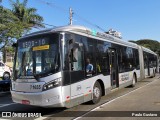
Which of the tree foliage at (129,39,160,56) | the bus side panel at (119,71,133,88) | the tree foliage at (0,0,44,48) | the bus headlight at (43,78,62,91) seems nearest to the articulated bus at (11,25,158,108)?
the bus headlight at (43,78,62,91)

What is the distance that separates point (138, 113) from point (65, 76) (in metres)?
2.61

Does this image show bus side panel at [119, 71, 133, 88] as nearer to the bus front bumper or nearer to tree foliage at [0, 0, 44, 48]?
the bus front bumper

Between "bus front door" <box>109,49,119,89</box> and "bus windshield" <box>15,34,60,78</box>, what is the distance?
15.7 feet

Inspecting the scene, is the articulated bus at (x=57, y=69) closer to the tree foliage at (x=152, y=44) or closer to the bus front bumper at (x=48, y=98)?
the bus front bumper at (x=48, y=98)

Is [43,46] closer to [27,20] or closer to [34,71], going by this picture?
[34,71]

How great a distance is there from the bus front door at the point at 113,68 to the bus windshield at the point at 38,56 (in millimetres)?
4782

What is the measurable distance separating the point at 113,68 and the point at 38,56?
5.31 meters

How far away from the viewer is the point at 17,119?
888 cm

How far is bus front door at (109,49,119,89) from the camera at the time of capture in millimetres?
13302

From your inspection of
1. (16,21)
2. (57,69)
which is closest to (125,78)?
(57,69)

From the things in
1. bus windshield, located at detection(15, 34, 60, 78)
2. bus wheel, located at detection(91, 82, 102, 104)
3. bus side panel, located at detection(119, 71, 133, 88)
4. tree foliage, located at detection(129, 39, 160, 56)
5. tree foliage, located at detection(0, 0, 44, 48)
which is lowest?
bus wheel, located at detection(91, 82, 102, 104)

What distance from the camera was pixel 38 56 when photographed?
9.24 metres

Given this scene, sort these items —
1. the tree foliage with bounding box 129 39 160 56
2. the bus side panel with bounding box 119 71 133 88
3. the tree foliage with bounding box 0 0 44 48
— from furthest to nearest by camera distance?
the tree foliage with bounding box 129 39 160 56
the tree foliage with bounding box 0 0 44 48
the bus side panel with bounding box 119 71 133 88

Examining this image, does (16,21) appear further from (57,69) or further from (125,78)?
(57,69)
